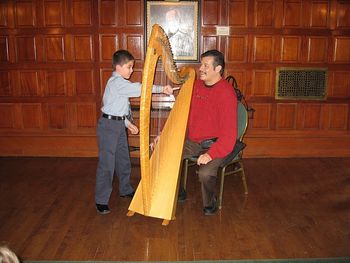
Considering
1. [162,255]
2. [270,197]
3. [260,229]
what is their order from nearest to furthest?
[162,255], [260,229], [270,197]

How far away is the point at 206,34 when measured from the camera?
4.60 metres

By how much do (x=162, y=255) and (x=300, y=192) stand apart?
65.2 inches

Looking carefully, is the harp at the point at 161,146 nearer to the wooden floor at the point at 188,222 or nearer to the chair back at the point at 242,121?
the wooden floor at the point at 188,222

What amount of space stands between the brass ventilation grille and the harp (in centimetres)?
187

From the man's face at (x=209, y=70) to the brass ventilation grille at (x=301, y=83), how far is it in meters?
1.80

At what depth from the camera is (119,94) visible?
2.97 metres

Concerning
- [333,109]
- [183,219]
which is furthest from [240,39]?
[183,219]

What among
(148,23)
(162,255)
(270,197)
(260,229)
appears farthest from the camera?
(148,23)

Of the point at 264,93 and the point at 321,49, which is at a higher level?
the point at 321,49

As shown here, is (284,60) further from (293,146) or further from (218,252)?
(218,252)

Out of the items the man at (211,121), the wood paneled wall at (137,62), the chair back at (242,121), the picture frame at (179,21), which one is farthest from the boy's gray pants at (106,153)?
the picture frame at (179,21)

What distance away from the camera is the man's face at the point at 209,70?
10.1 feet

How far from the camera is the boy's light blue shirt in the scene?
2.88 metres

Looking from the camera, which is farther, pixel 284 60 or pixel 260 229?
pixel 284 60
